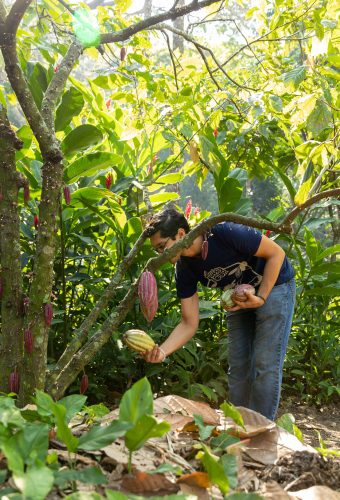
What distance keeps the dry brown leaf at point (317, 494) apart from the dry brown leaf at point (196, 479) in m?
0.15

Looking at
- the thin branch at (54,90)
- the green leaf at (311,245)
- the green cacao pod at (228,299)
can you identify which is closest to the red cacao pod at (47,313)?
the thin branch at (54,90)

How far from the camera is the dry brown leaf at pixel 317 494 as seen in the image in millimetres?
950

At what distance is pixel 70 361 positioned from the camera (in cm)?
176

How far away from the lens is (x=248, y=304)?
226 centimetres

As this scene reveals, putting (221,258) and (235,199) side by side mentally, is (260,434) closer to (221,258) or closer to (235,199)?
(221,258)

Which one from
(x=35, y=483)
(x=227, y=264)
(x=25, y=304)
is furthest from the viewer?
(x=227, y=264)

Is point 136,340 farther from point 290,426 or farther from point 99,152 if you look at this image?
point 99,152

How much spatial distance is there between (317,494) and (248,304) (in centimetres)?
131

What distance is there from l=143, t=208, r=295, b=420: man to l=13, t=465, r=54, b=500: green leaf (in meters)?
1.58

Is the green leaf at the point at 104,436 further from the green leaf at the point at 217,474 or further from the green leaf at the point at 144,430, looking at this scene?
the green leaf at the point at 217,474

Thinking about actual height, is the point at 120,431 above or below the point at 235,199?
below

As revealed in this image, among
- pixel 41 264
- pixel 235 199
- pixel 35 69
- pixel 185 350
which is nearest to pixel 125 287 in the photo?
pixel 185 350

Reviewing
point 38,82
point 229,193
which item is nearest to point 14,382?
point 38,82

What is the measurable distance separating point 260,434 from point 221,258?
1.31 meters
